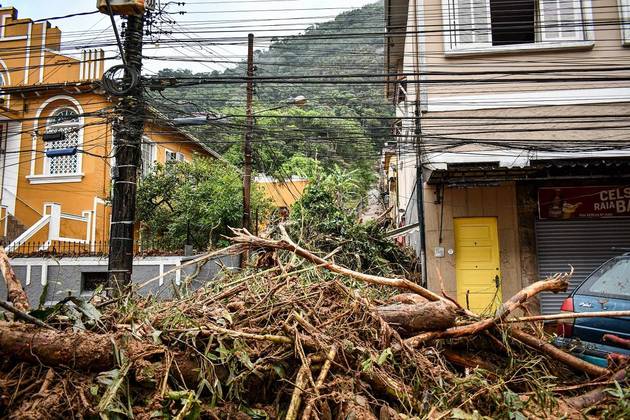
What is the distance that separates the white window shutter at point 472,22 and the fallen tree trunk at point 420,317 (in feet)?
24.6

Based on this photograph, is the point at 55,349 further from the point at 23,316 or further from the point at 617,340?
the point at 617,340

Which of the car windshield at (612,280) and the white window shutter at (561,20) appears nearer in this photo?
the car windshield at (612,280)

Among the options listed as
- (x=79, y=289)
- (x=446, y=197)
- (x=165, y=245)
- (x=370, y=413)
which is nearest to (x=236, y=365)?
(x=370, y=413)

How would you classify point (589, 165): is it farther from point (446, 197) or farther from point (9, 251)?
point (9, 251)

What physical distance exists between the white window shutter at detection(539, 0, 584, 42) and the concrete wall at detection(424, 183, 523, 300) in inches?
125

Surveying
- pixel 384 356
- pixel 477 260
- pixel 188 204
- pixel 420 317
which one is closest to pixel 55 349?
pixel 384 356

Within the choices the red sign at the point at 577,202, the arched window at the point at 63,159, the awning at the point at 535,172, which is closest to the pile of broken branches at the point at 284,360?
the awning at the point at 535,172

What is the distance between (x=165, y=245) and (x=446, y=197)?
10655 mm

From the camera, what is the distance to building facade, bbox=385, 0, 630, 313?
9.41 m

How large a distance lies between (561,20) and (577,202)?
377 cm

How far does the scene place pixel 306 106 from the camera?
2762cm

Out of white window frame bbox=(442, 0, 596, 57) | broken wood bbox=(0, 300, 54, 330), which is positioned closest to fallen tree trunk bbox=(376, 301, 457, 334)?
broken wood bbox=(0, 300, 54, 330)

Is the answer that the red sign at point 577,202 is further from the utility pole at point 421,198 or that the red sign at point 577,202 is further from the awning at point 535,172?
the utility pole at point 421,198

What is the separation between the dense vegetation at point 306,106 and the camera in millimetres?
10430
